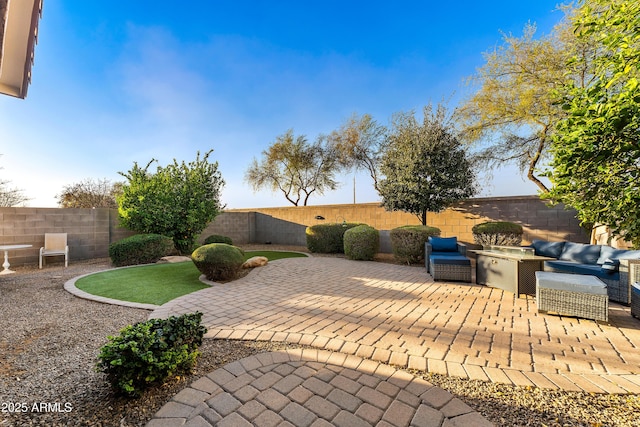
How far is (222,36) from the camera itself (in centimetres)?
762

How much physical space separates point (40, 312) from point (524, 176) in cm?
1392

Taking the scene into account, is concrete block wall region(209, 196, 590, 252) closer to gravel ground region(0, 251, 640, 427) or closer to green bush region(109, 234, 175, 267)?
green bush region(109, 234, 175, 267)

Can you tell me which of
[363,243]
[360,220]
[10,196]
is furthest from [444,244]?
[10,196]

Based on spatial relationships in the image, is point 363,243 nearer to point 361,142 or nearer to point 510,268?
point 510,268

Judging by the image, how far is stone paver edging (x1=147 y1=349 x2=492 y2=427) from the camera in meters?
1.64

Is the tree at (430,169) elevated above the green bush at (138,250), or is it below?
above

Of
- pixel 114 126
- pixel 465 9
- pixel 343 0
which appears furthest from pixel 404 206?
pixel 114 126

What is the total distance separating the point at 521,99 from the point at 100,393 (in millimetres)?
12198

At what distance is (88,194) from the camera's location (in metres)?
15.8

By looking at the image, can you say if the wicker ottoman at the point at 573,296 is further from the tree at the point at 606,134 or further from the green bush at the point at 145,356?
the green bush at the point at 145,356

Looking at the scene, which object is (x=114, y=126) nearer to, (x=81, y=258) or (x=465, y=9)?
(x=81, y=258)

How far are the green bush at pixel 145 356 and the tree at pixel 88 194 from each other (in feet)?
55.3

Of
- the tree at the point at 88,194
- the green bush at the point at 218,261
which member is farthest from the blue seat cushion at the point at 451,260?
the tree at the point at 88,194

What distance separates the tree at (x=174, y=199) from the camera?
8.68 metres
